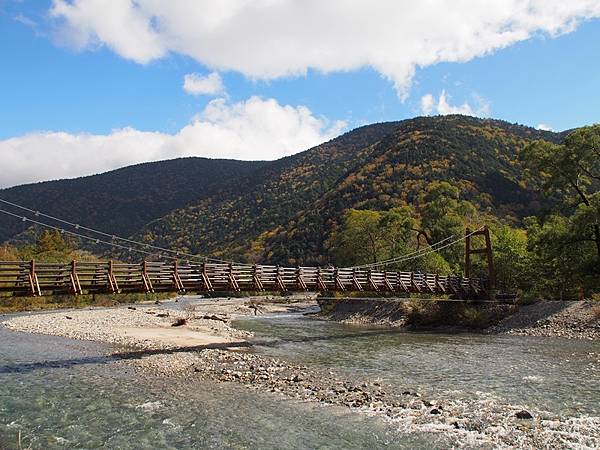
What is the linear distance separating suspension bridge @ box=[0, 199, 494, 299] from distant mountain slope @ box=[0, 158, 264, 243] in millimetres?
117396

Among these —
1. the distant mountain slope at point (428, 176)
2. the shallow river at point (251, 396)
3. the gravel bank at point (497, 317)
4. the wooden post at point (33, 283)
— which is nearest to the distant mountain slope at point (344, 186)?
the distant mountain slope at point (428, 176)

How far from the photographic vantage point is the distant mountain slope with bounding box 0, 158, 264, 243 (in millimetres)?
140125

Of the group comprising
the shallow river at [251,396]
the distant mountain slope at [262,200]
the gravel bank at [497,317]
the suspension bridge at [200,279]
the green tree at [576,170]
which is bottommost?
the gravel bank at [497,317]

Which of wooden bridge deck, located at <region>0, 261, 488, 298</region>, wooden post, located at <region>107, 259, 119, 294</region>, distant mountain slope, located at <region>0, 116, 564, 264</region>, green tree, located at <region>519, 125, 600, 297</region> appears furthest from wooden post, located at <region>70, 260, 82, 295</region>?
distant mountain slope, located at <region>0, 116, 564, 264</region>

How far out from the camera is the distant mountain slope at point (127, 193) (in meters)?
140

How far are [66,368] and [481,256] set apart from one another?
33006 millimetres

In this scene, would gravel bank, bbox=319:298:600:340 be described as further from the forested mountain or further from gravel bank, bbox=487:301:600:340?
the forested mountain

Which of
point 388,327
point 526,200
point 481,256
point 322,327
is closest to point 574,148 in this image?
point 481,256

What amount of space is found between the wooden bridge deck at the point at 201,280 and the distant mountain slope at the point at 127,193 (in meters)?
118

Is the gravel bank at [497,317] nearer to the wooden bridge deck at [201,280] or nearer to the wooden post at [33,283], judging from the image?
the wooden bridge deck at [201,280]

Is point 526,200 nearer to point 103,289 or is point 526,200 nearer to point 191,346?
point 191,346

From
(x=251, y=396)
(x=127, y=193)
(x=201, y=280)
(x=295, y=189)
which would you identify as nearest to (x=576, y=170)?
(x=201, y=280)

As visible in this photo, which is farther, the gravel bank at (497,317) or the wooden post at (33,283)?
the gravel bank at (497,317)

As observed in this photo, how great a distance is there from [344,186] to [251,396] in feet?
271
